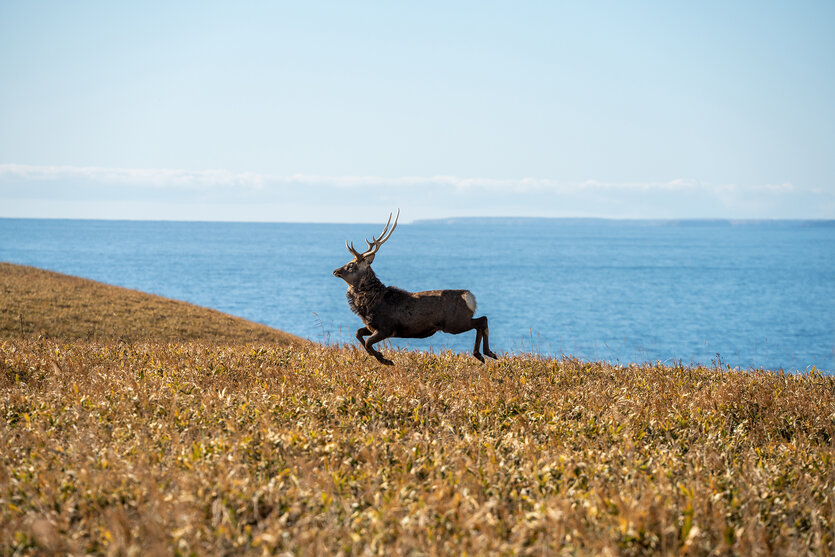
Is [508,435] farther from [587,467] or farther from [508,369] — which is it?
[508,369]

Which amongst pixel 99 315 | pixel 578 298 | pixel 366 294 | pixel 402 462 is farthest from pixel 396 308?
pixel 578 298

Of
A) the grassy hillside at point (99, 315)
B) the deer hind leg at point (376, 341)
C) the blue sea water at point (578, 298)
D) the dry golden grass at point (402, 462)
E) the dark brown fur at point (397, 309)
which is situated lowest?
the blue sea water at point (578, 298)

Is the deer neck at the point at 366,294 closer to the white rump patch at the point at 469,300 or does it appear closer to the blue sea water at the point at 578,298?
the white rump patch at the point at 469,300

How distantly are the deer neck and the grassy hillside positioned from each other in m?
15.7

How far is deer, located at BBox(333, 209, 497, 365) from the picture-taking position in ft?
36.5

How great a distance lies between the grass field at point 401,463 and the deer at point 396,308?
0.70 meters

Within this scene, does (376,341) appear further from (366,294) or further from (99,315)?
(99,315)

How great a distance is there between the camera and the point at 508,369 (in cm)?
1172

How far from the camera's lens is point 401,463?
6.62 metres

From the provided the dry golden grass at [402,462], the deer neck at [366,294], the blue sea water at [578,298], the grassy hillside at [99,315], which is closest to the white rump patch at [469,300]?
the dry golden grass at [402,462]

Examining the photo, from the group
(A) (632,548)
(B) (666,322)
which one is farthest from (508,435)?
(B) (666,322)

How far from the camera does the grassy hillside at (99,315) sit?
27.0m

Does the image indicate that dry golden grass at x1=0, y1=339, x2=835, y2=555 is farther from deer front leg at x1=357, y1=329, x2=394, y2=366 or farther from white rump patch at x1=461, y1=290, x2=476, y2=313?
white rump patch at x1=461, y1=290, x2=476, y2=313

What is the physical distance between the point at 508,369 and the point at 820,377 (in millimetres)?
5600
